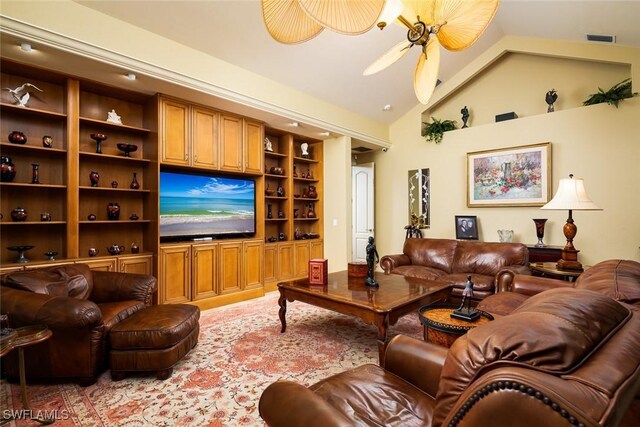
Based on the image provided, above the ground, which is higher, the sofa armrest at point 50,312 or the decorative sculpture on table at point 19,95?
the decorative sculpture on table at point 19,95

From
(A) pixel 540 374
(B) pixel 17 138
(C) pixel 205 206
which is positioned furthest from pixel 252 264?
(A) pixel 540 374

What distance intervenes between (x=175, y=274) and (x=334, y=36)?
11.7 ft

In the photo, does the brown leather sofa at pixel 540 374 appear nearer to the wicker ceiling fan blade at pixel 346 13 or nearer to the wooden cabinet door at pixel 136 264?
the wicker ceiling fan blade at pixel 346 13

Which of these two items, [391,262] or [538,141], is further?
[538,141]

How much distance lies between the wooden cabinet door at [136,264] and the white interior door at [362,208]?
4.04m

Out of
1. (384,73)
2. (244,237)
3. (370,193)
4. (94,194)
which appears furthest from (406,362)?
(370,193)

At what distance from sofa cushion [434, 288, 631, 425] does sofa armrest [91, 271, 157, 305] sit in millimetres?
2786

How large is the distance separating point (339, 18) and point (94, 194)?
3704 mm

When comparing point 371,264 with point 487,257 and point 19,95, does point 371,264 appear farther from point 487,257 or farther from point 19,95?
point 19,95

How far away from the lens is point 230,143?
4441 mm

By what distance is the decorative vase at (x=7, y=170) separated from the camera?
300 centimetres

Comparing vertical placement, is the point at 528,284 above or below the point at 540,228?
below

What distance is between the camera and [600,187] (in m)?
4.27

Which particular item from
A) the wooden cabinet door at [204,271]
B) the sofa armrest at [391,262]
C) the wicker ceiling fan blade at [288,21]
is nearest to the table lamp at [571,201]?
the sofa armrest at [391,262]
